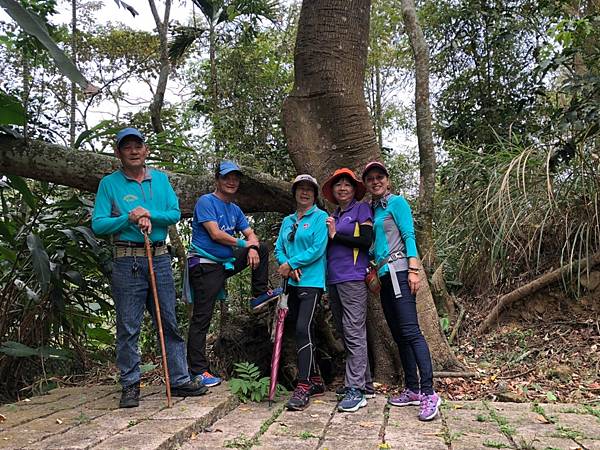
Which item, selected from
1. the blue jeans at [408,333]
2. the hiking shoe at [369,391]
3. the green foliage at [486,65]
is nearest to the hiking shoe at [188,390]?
the hiking shoe at [369,391]

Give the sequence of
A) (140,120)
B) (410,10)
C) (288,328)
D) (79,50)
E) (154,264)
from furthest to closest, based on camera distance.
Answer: (79,50)
(140,120)
(410,10)
(288,328)
(154,264)

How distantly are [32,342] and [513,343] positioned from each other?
4461 mm

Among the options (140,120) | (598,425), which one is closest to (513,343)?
(598,425)

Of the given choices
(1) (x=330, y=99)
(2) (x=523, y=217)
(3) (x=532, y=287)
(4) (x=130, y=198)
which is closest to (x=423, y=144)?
(2) (x=523, y=217)

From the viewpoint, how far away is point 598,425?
3.33 m

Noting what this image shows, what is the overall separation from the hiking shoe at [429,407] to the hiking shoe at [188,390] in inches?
60.2

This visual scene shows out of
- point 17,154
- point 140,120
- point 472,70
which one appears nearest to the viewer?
point 17,154

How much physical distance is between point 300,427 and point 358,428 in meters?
0.35

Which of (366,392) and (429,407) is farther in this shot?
(366,392)

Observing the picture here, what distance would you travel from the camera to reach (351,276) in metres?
4.07

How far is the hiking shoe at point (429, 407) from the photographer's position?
350cm

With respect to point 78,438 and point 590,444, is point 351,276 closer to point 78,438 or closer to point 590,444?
point 590,444

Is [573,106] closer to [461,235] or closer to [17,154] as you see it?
[461,235]

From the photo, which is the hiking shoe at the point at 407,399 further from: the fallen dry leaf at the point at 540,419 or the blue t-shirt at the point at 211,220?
the blue t-shirt at the point at 211,220
